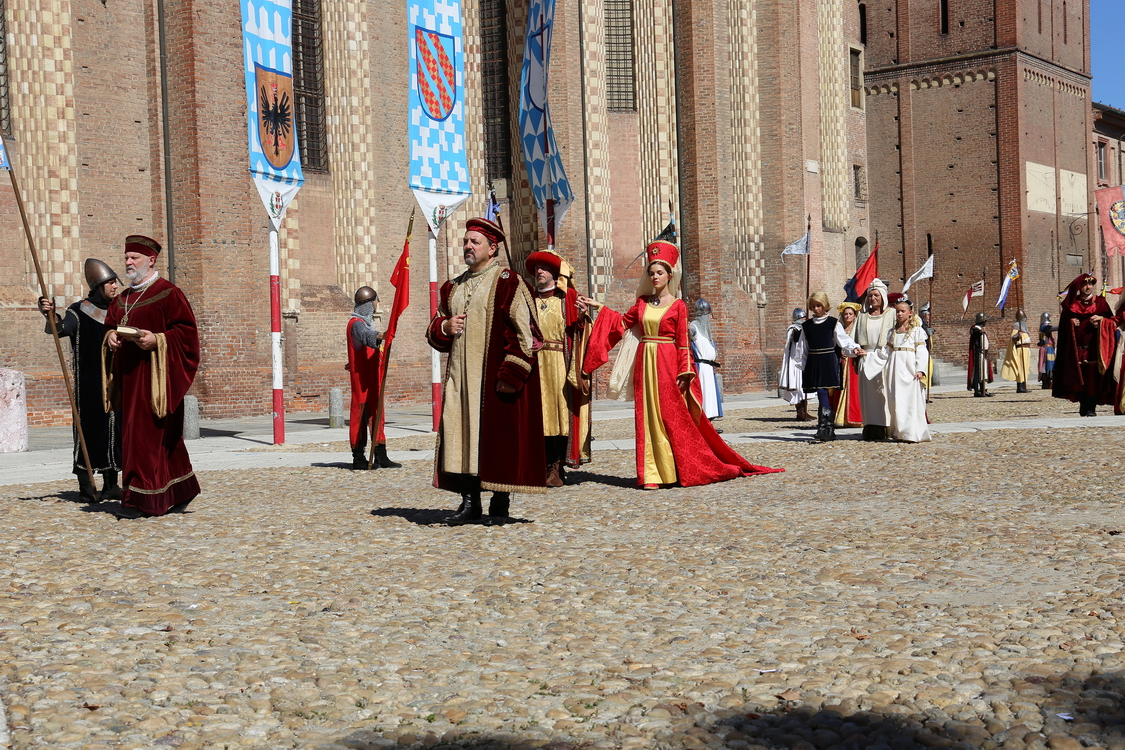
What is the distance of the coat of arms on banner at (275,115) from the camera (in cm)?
1471

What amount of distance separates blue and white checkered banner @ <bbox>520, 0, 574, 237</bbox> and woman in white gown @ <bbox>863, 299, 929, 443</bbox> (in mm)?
4063

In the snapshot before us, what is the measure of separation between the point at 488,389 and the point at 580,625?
3079 millimetres

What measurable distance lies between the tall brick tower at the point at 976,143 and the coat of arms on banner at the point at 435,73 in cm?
3055

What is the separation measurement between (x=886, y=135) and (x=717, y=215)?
19.3 meters

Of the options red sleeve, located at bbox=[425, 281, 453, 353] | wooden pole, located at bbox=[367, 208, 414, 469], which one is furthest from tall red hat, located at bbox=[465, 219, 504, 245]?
wooden pole, located at bbox=[367, 208, 414, 469]

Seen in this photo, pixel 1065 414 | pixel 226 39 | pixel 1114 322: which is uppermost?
pixel 226 39

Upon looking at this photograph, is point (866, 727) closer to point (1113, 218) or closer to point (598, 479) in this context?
A: point (598, 479)

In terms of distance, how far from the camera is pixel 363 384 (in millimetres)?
12359

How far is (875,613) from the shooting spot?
5.05 m

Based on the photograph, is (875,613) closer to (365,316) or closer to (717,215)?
(365,316)

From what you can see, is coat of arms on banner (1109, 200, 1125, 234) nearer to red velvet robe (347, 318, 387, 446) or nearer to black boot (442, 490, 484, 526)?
red velvet robe (347, 318, 387, 446)

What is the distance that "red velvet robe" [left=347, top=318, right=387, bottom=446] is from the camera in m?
12.3

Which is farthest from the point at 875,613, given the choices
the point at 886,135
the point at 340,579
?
the point at 886,135

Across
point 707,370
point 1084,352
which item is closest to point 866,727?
point 707,370
